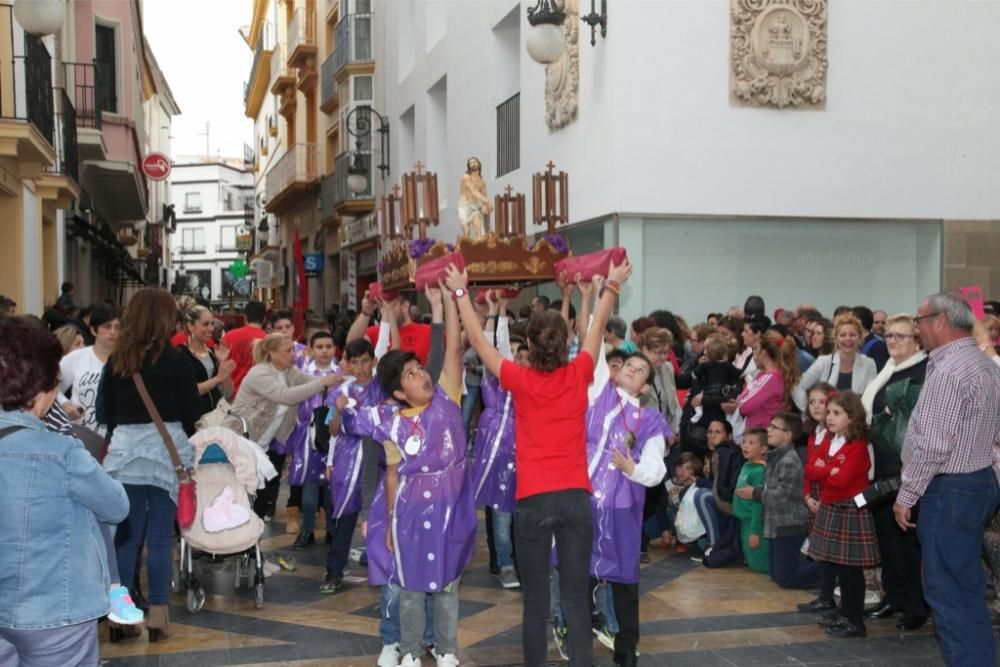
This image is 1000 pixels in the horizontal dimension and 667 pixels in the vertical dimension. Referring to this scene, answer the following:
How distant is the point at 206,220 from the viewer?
86.5 metres

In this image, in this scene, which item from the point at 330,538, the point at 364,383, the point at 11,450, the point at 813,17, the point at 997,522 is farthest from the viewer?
the point at 813,17

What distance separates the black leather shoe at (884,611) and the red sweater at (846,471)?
33.6 inches

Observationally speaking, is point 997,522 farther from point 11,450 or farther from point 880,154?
point 880,154

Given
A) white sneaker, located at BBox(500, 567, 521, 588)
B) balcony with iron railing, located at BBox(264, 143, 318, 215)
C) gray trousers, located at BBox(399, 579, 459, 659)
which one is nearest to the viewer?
gray trousers, located at BBox(399, 579, 459, 659)

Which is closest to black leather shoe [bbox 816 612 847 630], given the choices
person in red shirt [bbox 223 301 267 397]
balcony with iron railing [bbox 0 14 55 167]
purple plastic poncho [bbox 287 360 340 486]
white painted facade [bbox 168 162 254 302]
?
purple plastic poncho [bbox 287 360 340 486]

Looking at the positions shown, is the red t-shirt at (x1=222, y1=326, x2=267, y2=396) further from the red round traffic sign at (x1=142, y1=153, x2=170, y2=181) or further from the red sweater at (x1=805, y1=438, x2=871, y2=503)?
the red round traffic sign at (x1=142, y1=153, x2=170, y2=181)

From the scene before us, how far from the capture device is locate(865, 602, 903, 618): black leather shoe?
726cm

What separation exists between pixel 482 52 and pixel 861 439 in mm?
13478

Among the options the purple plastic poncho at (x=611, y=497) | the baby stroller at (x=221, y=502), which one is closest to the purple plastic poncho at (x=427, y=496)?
the purple plastic poncho at (x=611, y=497)

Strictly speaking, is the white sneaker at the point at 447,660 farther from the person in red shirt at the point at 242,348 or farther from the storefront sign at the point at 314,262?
the storefront sign at the point at 314,262

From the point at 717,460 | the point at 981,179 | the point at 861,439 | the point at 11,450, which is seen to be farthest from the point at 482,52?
the point at 11,450

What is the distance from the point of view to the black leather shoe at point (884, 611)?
7262mm

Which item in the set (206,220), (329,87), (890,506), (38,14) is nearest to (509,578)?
(890,506)

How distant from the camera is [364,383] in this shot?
794cm
